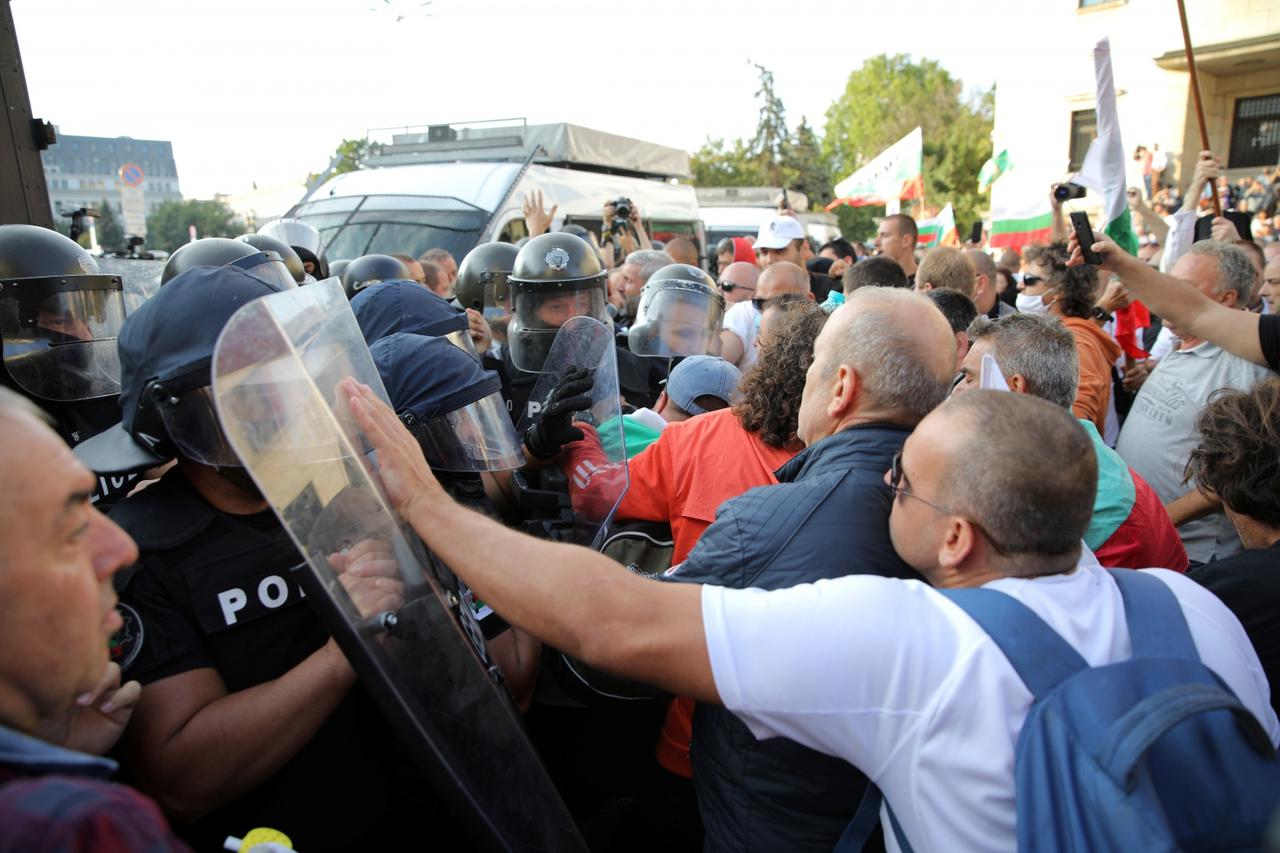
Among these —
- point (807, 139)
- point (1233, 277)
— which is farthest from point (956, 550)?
point (807, 139)

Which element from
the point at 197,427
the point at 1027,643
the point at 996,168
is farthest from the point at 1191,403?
the point at 996,168

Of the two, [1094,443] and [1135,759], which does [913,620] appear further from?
[1094,443]

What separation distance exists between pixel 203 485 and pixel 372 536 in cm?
58

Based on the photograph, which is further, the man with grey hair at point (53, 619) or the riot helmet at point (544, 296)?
the riot helmet at point (544, 296)

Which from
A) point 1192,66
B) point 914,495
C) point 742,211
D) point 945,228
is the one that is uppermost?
point 1192,66

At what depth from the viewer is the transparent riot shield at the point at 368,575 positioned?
3.58 feet

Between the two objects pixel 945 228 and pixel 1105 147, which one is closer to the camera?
pixel 1105 147

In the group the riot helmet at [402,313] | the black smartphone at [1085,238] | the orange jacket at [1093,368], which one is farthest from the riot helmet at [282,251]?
the orange jacket at [1093,368]

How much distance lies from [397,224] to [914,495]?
329 inches

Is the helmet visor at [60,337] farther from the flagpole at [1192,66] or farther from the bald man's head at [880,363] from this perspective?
the flagpole at [1192,66]

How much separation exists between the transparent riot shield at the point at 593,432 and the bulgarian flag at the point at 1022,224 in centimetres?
831

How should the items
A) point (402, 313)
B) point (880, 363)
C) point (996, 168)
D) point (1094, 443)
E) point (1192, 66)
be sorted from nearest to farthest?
Result: point (880, 363), point (1094, 443), point (402, 313), point (1192, 66), point (996, 168)

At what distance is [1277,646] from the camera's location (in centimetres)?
178

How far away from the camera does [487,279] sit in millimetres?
4582
